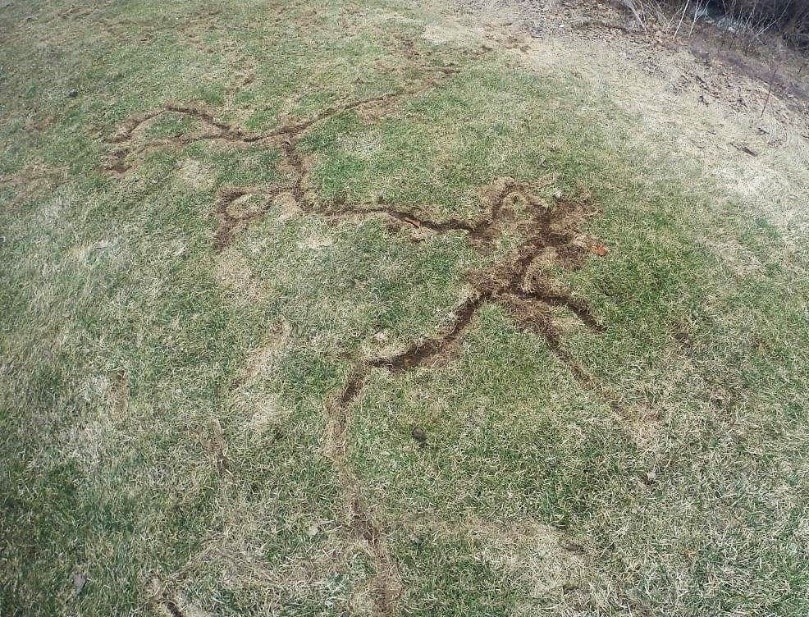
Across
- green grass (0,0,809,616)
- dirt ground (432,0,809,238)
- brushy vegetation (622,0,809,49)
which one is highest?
brushy vegetation (622,0,809,49)

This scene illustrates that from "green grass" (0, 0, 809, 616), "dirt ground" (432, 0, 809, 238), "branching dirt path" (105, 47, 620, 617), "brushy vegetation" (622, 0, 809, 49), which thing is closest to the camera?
"green grass" (0, 0, 809, 616)

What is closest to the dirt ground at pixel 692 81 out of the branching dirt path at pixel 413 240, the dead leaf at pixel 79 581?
the branching dirt path at pixel 413 240

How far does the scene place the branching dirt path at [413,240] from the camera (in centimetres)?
185

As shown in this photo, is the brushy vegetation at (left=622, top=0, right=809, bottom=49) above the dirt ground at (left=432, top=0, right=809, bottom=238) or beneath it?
above

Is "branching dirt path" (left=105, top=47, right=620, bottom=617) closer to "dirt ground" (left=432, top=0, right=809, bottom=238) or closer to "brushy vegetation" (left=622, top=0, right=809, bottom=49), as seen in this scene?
"dirt ground" (left=432, top=0, right=809, bottom=238)

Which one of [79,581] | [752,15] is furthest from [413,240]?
[752,15]

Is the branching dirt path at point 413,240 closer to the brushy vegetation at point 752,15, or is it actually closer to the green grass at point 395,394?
the green grass at point 395,394

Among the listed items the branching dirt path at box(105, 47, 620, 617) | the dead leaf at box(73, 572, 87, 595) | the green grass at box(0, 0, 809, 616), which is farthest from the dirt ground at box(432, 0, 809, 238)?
the dead leaf at box(73, 572, 87, 595)

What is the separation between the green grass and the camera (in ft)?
5.44

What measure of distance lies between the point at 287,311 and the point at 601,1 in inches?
164

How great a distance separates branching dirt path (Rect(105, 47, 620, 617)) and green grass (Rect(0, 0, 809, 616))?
0.05 m

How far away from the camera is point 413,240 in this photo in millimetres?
2555

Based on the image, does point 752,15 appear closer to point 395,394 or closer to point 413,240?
point 413,240

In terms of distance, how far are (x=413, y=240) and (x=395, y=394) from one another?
2.76 ft
